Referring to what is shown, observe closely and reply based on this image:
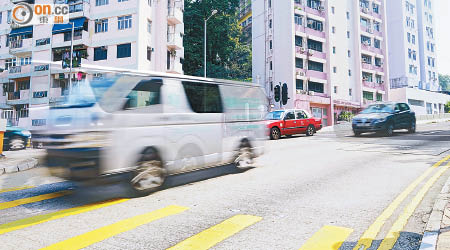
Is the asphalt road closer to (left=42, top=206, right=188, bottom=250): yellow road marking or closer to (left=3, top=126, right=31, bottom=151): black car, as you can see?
(left=42, top=206, right=188, bottom=250): yellow road marking

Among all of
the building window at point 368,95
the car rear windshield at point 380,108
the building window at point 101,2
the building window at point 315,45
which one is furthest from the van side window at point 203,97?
the building window at point 368,95

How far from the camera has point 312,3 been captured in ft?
129

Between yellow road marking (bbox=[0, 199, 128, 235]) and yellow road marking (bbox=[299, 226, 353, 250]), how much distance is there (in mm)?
3130

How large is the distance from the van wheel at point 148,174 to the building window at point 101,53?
83.0ft

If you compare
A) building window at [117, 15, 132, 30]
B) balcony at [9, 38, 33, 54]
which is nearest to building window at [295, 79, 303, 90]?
building window at [117, 15, 132, 30]

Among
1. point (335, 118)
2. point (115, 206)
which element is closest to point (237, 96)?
point (115, 206)

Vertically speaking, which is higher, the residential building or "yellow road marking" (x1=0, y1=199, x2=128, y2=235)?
the residential building

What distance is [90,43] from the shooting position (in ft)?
92.9

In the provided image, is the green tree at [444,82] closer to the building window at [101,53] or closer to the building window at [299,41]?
the building window at [299,41]

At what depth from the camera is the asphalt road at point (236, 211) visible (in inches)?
131

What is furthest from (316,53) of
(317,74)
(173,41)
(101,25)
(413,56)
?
(413,56)

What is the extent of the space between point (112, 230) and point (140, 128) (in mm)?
1858

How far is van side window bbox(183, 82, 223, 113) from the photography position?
5.98 meters

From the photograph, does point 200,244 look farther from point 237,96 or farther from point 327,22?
point 327,22
